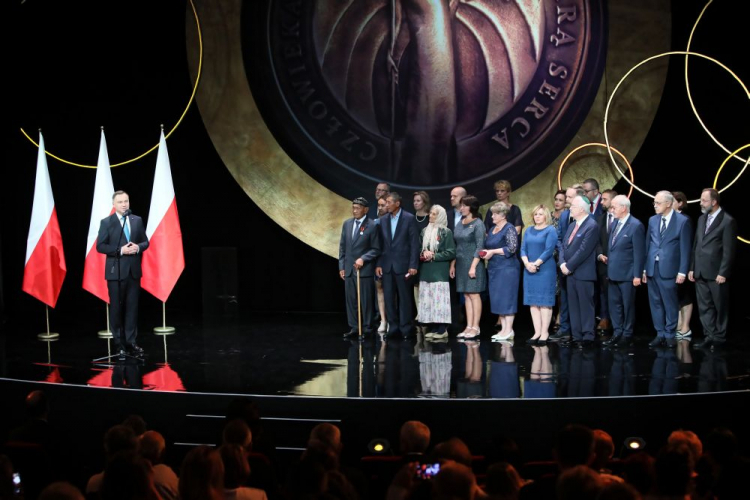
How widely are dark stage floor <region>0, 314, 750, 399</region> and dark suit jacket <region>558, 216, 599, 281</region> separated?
2.51 feet

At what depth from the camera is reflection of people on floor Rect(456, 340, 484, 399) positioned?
22.1 feet

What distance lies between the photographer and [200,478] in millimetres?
3344

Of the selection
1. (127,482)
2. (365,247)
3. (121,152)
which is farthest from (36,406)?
(121,152)

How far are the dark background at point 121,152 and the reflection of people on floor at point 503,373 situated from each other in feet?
8.60

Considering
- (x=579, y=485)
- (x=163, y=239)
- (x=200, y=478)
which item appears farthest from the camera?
(x=163, y=239)

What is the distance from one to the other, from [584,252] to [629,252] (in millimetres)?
474

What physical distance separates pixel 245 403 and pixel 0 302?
7142 millimetres

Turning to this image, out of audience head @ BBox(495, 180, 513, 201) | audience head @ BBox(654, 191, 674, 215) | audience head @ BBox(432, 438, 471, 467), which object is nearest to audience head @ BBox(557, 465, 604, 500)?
audience head @ BBox(432, 438, 471, 467)

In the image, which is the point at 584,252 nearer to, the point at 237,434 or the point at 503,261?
the point at 503,261

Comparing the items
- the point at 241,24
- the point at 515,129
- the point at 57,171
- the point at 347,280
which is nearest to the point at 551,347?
the point at 347,280

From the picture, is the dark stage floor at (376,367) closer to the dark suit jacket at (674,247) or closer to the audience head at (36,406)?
the dark suit jacket at (674,247)

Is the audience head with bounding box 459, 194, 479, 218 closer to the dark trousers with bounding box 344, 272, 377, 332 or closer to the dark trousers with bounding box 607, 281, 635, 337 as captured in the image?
the dark trousers with bounding box 344, 272, 377, 332

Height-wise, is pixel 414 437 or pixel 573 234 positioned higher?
pixel 573 234

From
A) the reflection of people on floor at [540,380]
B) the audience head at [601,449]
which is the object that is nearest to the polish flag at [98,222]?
the reflection of people on floor at [540,380]
